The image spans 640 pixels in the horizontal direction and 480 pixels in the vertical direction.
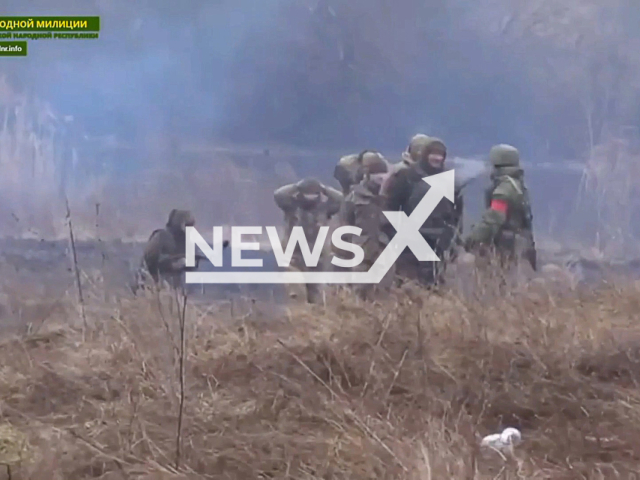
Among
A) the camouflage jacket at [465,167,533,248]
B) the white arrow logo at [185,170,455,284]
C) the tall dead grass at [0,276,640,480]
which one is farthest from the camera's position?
the camouflage jacket at [465,167,533,248]

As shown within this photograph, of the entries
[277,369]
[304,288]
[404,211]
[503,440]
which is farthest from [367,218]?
[503,440]

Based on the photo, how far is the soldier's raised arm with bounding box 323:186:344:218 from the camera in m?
2.67

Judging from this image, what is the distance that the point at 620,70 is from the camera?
271 cm

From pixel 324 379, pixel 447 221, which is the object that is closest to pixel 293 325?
pixel 324 379

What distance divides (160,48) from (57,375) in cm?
128

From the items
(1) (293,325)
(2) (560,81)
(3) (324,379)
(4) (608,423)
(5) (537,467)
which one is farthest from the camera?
(2) (560,81)

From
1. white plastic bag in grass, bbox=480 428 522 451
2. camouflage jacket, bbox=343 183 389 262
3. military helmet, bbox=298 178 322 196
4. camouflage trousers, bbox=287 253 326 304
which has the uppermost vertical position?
military helmet, bbox=298 178 322 196

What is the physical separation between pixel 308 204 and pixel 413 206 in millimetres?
418

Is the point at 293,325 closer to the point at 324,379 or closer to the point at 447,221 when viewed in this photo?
the point at 324,379

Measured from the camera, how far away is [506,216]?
8.86 feet

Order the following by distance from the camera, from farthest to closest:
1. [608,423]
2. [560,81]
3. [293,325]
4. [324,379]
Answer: [560,81], [293,325], [324,379], [608,423]

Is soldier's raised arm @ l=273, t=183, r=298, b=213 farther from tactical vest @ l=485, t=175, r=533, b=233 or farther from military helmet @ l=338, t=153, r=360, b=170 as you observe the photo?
tactical vest @ l=485, t=175, r=533, b=233

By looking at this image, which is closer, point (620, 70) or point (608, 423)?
point (608, 423)

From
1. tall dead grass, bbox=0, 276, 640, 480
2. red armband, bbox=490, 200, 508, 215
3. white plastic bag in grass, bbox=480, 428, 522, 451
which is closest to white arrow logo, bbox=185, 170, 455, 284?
tall dead grass, bbox=0, 276, 640, 480
